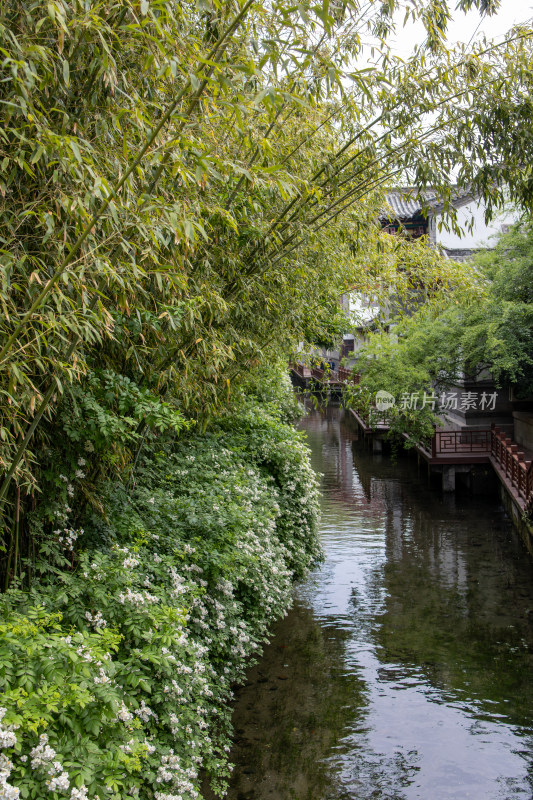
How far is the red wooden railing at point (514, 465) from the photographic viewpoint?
1053cm

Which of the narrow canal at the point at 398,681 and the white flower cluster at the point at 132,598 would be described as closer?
the white flower cluster at the point at 132,598

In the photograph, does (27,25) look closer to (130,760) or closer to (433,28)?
(433,28)

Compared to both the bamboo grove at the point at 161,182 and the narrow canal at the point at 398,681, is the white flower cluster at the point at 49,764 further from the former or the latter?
the narrow canal at the point at 398,681

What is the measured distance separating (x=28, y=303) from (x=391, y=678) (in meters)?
5.10

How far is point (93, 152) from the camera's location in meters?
2.98

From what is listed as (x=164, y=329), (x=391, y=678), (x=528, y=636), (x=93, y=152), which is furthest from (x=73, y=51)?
(x=528, y=636)

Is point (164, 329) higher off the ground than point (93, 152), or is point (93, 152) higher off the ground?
point (93, 152)

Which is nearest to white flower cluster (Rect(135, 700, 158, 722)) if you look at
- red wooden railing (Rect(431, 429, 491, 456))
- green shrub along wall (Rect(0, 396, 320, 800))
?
green shrub along wall (Rect(0, 396, 320, 800))

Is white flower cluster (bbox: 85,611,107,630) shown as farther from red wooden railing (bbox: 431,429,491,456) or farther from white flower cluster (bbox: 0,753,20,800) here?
red wooden railing (bbox: 431,429,491,456)

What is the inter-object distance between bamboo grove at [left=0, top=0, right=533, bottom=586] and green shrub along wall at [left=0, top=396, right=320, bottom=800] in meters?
0.45

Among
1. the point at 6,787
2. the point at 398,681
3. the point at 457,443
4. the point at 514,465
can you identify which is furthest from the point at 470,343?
the point at 6,787

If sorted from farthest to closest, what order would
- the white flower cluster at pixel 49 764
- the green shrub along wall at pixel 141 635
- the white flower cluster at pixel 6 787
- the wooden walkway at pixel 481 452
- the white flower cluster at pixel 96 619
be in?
the wooden walkway at pixel 481 452, the white flower cluster at pixel 96 619, the green shrub along wall at pixel 141 635, the white flower cluster at pixel 49 764, the white flower cluster at pixel 6 787

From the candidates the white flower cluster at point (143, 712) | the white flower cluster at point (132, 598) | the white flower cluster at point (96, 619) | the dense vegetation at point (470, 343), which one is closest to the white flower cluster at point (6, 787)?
the white flower cluster at point (143, 712)

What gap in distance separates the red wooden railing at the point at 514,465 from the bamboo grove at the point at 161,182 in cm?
609
